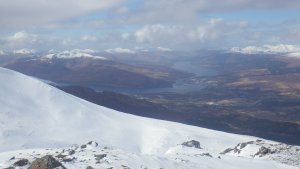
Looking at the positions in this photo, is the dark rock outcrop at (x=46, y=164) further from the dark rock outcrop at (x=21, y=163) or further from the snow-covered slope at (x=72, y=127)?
the snow-covered slope at (x=72, y=127)

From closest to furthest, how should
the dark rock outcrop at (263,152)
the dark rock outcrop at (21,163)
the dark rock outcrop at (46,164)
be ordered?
the dark rock outcrop at (46,164), the dark rock outcrop at (21,163), the dark rock outcrop at (263,152)

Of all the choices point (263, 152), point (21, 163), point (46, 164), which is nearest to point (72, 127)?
point (263, 152)

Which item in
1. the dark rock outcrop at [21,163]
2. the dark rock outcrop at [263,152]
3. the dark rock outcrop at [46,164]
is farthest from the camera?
the dark rock outcrop at [263,152]

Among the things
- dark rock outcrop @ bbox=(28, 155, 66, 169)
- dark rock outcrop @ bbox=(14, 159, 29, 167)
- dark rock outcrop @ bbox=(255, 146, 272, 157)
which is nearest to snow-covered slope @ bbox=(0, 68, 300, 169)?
dark rock outcrop @ bbox=(255, 146, 272, 157)

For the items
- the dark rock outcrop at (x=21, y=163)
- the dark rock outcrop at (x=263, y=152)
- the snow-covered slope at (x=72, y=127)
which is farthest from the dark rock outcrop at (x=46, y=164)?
the dark rock outcrop at (x=263, y=152)

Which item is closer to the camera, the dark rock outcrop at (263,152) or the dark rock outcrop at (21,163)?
the dark rock outcrop at (21,163)

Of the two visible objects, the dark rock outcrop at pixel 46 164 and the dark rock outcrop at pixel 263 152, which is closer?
the dark rock outcrop at pixel 46 164

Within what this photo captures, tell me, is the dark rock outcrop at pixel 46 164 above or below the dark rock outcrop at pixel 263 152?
above

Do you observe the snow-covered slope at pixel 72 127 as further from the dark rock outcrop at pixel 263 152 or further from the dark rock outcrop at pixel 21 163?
the dark rock outcrop at pixel 21 163
